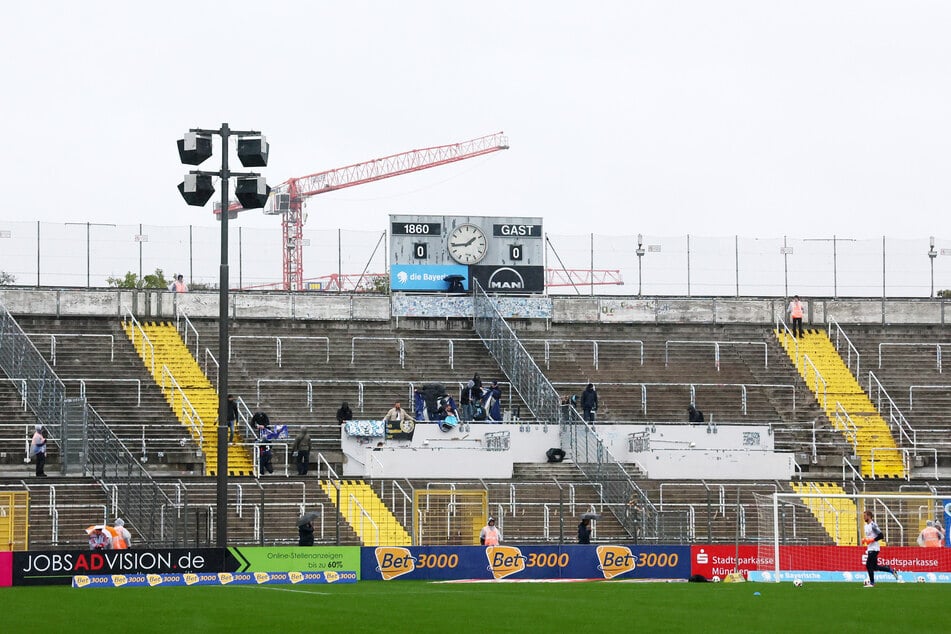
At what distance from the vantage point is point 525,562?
34.4m

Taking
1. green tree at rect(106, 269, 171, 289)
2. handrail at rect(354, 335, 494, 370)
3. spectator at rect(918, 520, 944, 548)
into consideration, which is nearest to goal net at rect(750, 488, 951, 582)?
spectator at rect(918, 520, 944, 548)

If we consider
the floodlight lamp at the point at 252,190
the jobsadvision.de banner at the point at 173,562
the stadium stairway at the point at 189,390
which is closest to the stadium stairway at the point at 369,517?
the jobsadvision.de banner at the point at 173,562

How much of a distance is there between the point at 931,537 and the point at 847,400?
14.9 metres

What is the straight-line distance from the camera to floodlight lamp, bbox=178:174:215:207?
2905cm

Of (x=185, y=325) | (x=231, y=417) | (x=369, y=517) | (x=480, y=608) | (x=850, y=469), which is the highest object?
(x=185, y=325)

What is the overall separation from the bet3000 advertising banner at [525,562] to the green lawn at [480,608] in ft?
10.5

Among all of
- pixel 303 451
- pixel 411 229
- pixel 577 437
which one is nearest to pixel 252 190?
pixel 303 451

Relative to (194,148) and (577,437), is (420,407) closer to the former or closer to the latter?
(577,437)

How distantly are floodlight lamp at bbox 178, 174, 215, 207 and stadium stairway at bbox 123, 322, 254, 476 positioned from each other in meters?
13.8

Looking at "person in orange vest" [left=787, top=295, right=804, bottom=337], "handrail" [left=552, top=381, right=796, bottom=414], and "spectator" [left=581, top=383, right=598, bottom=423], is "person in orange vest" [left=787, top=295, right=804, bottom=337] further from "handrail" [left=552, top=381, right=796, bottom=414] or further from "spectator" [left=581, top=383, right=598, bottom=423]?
"spectator" [left=581, top=383, right=598, bottom=423]

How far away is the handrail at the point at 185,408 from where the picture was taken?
43594 millimetres

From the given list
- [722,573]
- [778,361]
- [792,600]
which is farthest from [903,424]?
[792,600]

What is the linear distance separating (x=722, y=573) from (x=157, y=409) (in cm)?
1785

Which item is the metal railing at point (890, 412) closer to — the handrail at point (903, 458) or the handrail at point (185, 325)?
the handrail at point (903, 458)
